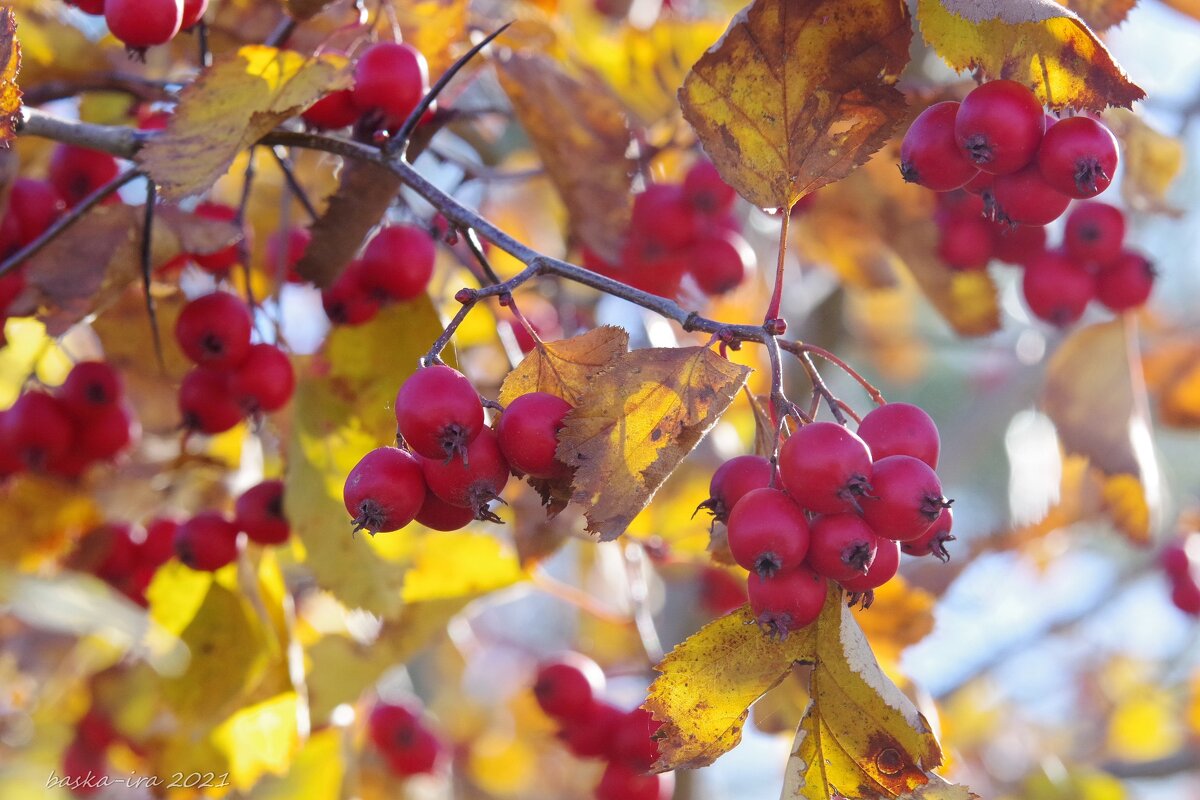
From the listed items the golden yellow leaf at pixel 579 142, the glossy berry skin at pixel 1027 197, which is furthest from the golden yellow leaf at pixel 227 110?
the glossy berry skin at pixel 1027 197

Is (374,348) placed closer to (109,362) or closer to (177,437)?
(109,362)

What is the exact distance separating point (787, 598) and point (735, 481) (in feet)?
0.51

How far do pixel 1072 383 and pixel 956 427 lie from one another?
1.47 metres

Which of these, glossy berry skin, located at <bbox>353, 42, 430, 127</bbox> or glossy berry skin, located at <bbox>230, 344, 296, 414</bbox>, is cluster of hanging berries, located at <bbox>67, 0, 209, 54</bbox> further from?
glossy berry skin, located at <bbox>230, 344, 296, 414</bbox>

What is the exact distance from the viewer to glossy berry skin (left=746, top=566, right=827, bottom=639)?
1.05 meters

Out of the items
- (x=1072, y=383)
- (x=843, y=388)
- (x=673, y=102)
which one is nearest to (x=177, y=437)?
(x=673, y=102)

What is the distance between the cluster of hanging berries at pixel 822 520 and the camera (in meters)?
1.01

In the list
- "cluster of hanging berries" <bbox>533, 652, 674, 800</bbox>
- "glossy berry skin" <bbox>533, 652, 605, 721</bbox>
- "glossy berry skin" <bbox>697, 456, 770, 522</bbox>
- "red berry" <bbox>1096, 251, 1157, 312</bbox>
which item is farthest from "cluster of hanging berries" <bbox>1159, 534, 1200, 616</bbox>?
"glossy berry skin" <bbox>697, 456, 770, 522</bbox>

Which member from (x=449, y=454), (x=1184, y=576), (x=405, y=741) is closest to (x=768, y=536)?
(x=449, y=454)

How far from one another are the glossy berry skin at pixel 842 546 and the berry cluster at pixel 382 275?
785 mm

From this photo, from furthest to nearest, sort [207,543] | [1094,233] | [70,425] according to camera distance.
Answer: [1094,233]
[70,425]
[207,543]

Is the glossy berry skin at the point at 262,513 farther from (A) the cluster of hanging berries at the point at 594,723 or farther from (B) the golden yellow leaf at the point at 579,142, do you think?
(A) the cluster of hanging berries at the point at 594,723

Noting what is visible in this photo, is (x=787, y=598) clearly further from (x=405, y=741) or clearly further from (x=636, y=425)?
(x=405, y=741)

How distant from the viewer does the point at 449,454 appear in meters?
1.02
